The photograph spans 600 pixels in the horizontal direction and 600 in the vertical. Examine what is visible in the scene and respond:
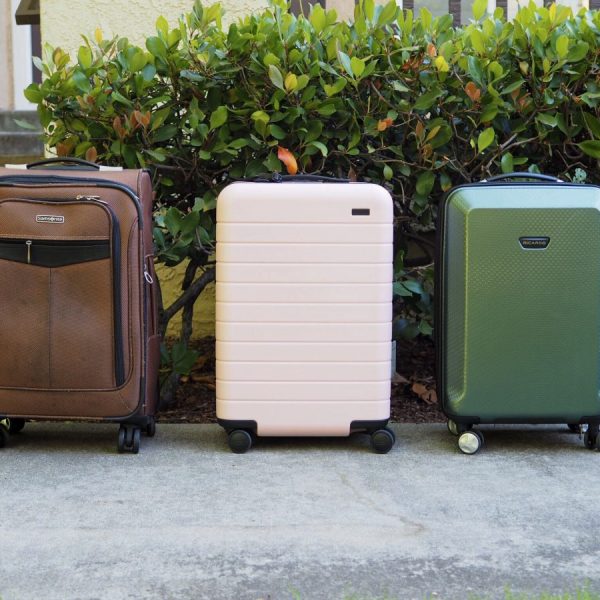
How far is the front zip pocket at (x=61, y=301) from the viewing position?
8.63 feet

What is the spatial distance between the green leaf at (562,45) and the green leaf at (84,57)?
5.05 feet

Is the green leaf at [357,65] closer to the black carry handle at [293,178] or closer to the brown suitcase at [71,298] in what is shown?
the black carry handle at [293,178]

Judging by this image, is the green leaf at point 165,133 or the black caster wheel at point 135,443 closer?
the black caster wheel at point 135,443

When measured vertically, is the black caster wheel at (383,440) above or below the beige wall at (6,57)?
below

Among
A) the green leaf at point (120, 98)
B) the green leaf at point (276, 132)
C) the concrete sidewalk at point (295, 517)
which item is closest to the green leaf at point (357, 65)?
the green leaf at point (276, 132)

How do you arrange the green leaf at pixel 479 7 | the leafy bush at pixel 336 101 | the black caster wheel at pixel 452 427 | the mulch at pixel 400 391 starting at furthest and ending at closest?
the mulch at pixel 400 391, the green leaf at pixel 479 7, the leafy bush at pixel 336 101, the black caster wheel at pixel 452 427

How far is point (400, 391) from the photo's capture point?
345cm

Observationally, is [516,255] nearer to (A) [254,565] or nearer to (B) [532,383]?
(B) [532,383]

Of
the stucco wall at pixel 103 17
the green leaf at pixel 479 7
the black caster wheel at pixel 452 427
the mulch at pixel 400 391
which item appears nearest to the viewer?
the black caster wheel at pixel 452 427

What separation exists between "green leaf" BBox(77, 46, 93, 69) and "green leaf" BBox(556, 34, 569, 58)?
1540 millimetres

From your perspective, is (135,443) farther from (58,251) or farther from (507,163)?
(507,163)

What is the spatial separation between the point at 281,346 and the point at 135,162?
904mm

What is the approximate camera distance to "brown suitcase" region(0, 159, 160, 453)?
2627mm

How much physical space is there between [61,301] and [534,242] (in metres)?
1.40
